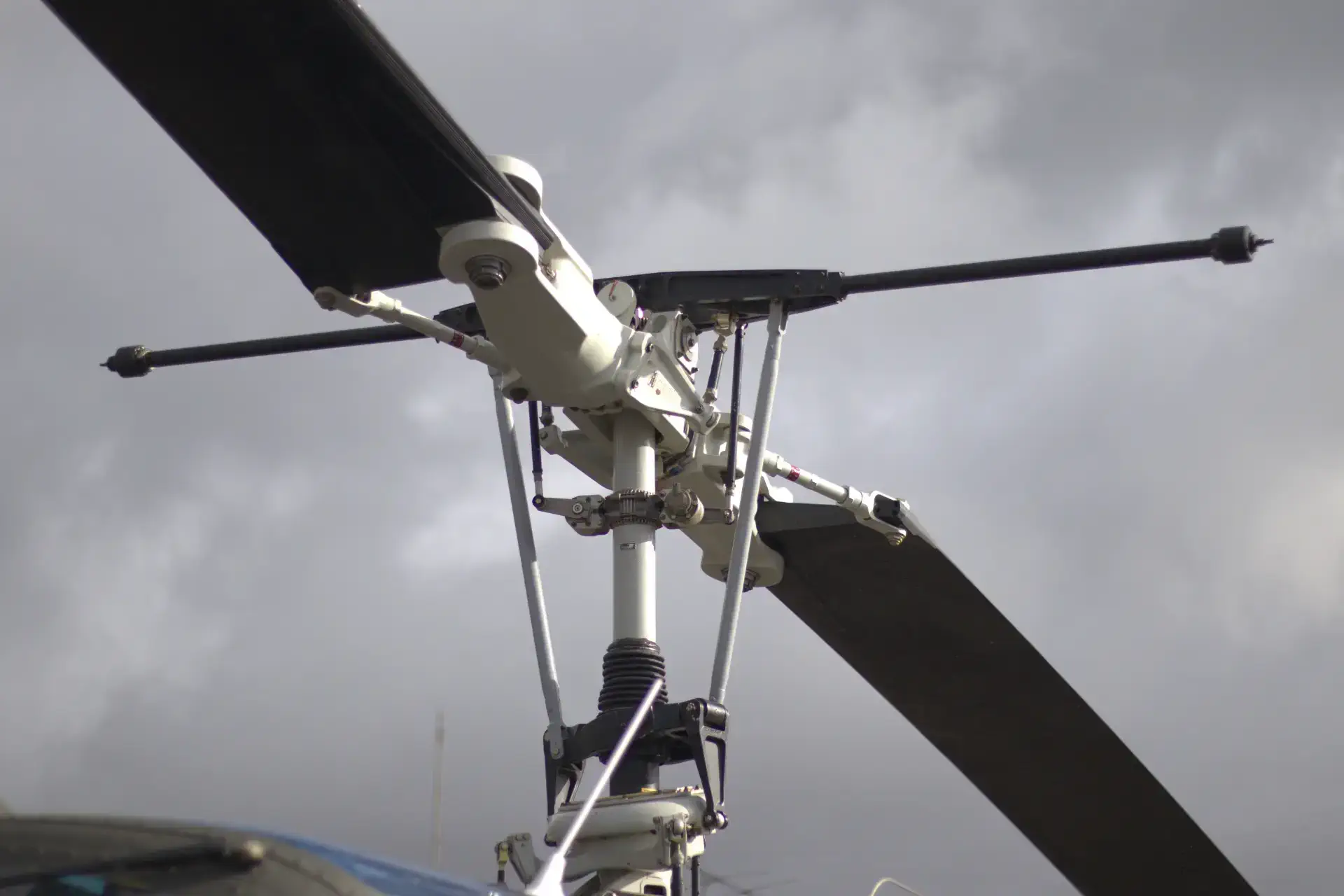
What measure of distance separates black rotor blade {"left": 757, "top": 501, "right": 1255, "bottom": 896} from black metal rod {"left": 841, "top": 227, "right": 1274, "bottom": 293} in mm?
2232

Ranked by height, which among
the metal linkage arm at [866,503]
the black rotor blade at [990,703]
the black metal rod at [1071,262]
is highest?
the black metal rod at [1071,262]

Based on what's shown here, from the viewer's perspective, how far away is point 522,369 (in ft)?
28.2

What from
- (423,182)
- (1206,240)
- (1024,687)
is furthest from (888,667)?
(423,182)

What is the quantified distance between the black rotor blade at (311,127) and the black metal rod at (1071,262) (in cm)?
224

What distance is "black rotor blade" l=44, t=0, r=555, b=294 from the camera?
21.7ft

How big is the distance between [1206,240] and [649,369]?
10.3ft

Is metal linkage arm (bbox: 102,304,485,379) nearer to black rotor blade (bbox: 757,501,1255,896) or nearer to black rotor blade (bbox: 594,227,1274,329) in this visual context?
black rotor blade (bbox: 594,227,1274,329)

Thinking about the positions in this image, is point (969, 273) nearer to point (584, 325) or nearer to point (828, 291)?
point (828, 291)

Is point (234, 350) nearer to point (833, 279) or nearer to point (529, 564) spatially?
point (529, 564)

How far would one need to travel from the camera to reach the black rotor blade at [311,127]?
21.7 feet

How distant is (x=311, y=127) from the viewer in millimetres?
7180

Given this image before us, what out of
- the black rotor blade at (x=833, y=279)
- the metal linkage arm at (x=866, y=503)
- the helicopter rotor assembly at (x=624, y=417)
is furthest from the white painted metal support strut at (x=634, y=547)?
the metal linkage arm at (x=866, y=503)

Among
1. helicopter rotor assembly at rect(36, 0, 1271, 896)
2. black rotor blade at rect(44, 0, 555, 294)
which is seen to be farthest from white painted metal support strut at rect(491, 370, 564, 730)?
black rotor blade at rect(44, 0, 555, 294)

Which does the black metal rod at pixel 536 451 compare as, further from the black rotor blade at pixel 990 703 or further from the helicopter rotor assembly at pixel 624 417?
the black rotor blade at pixel 990 703
